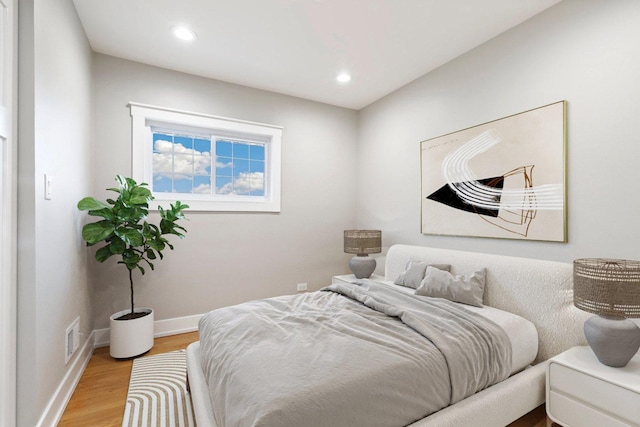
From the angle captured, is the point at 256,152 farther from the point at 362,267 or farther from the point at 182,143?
the point at 362,267

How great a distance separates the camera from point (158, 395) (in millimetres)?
2064

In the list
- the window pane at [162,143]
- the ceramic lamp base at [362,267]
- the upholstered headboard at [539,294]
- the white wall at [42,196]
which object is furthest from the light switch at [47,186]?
the upholstered headboard at [539,294]

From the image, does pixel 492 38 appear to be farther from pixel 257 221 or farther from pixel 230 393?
pixel 230 393

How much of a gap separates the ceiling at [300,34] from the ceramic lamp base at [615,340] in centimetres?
218

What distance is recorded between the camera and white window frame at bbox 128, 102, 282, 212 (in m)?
3.02

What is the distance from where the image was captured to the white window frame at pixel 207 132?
9.92 feet

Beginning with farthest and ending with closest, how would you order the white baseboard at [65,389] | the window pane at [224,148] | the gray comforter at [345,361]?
the window pane at [224,148], the white baseboard at [65,389], the gray comforter at [345,361]

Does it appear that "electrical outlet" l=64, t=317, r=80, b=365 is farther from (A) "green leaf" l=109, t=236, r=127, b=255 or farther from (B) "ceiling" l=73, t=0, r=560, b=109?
(B) "ceiling" l=73, t=0, r=560, b=109

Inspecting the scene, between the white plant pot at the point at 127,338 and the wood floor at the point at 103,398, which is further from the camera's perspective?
the white plant pot at the point at 127,338

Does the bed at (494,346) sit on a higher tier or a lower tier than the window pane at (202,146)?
lower

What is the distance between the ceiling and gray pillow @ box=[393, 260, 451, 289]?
1.97 metres

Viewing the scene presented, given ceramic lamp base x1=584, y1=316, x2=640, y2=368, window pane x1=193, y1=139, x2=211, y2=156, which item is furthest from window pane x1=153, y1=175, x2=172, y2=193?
ceramic lamp base x1=584, y1=316, x2=640, y2=368

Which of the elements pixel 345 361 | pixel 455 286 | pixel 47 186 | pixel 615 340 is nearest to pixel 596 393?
pixel 615 340

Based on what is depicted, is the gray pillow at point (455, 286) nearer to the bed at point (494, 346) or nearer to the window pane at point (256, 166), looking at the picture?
the bed at point (494, 346)
